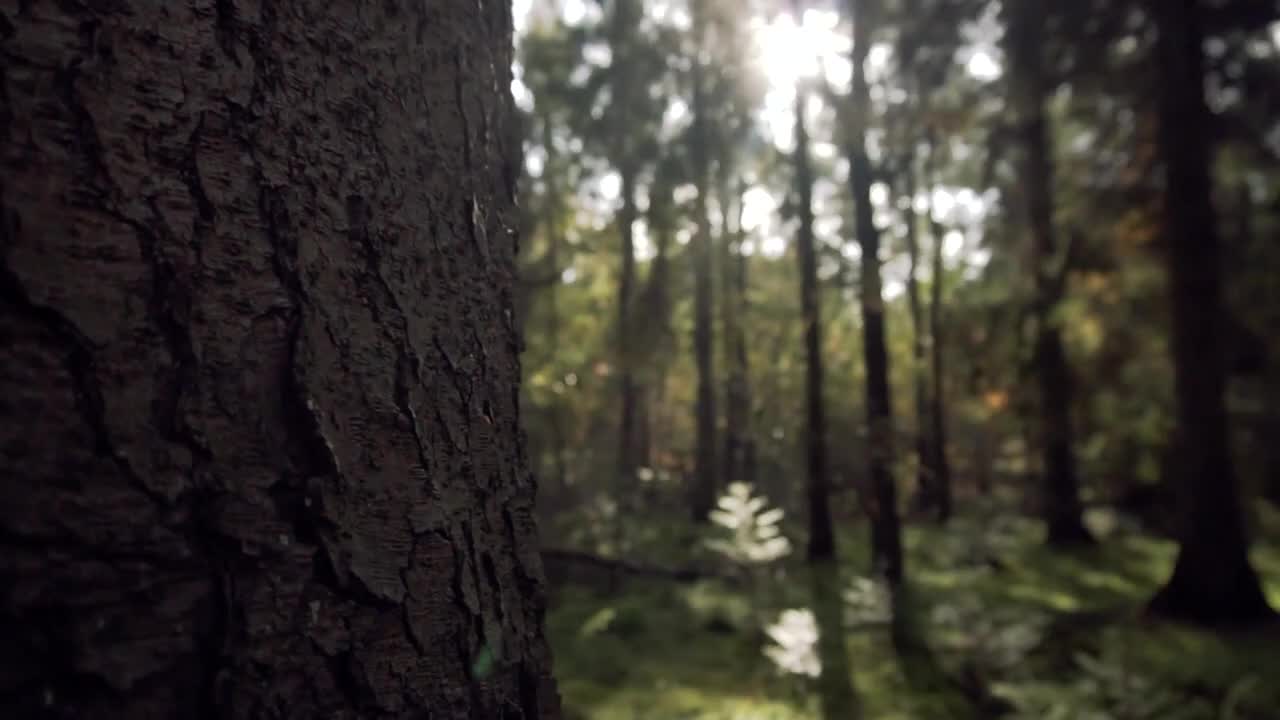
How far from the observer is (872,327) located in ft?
31.1

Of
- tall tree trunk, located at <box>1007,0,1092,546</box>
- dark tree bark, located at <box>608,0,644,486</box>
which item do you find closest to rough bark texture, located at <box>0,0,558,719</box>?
tall tree trunk, located at <box>1007,0,1092,546</box>

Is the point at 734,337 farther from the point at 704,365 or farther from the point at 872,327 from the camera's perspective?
the point at 872,327

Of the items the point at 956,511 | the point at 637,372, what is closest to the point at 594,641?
the point at 637,372

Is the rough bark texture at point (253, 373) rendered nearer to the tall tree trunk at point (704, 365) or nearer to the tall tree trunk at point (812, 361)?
the tall tree trunk at point (812, 361)

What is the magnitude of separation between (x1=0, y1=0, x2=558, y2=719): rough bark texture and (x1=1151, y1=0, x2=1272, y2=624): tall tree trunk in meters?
8.13

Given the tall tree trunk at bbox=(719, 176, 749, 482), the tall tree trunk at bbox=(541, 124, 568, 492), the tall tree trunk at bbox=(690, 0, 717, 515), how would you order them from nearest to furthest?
1. the tall tree trunk at bbox=(541, 124, 568, 492)
2. the tall tree trunk at bbox=(690, 0, 717, 515)
3. the tall tree trunk at bbox=(719, 176, 749, 482)

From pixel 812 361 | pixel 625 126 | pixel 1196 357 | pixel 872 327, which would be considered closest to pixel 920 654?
pixel 1196 357

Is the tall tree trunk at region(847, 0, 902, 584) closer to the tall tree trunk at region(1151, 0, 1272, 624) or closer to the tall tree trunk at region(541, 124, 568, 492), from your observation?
the tall tree trunk at region(1151, 0, 1272, 624)

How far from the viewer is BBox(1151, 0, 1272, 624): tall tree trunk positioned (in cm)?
725

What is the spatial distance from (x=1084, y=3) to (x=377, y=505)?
30.4ft

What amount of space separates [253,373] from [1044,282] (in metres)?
10.2

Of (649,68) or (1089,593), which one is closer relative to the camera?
(1089,593)

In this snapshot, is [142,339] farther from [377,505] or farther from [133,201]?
[377,505]

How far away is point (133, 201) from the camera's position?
740 mm
